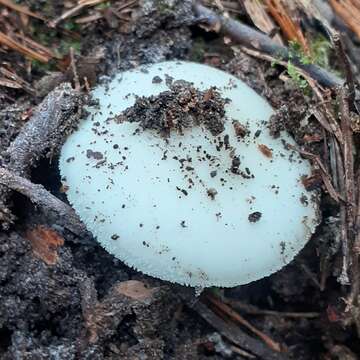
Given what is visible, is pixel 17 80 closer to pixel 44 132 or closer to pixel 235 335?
pixel 44 132

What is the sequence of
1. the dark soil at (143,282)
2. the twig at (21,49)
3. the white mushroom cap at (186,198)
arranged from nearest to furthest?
the white mushroom cap at (186,198) → the dark soil at (143,282) → the twig at (21,49)

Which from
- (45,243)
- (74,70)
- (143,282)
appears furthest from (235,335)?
(74,70)

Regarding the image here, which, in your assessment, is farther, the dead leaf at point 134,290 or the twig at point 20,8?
the twig at point 20,8

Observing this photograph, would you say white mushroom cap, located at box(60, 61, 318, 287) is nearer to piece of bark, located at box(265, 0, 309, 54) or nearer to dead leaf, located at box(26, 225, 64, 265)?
dead leaf, located at box(26, 225, 64, 265)

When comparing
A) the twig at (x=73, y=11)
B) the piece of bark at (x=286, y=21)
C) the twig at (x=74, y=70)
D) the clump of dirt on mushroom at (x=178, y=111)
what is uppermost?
the piece of bark at (x=286, y=21)

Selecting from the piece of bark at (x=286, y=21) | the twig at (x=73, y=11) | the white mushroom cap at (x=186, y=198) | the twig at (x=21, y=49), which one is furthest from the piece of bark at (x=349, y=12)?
the twig at (x=21, y=49)

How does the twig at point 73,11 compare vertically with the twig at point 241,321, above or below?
above

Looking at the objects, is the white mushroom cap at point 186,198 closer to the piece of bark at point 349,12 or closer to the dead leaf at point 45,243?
the dead leaf at point 45,243
